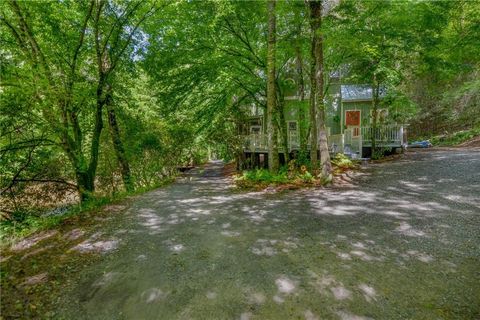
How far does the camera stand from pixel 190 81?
12172mm

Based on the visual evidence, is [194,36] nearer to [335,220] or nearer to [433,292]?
[335,220]

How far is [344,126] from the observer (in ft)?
58.5

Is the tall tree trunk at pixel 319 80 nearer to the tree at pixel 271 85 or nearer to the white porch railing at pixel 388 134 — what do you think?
→ the tree at pixel 271 85

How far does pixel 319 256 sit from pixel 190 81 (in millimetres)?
10018

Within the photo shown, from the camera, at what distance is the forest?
23.9ft

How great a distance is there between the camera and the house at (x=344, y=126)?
14.0 m

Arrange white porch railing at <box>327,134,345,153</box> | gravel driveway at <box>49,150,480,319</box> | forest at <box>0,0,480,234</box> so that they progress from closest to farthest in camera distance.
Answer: gravel driveway at <box>49,150,480,319</box> → forest at <box>0,0,480,234</box> → white porch railing at <box>327,134,345,153</box>

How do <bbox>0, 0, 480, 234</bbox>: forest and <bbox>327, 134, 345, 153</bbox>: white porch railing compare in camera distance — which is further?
<bbox>327, 134, 345, 153</bbox>: white porch railing

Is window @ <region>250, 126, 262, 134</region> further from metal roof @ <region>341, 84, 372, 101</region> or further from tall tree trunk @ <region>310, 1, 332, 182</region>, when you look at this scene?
tall tree trunk @ <region>310, 1, 332, 182</region>

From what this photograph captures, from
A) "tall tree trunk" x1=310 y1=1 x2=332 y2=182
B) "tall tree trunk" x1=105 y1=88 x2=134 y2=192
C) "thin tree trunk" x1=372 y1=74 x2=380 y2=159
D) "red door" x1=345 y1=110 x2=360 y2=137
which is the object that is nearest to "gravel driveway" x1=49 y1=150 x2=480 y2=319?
"tall tree trunk" x1=310 y1=1 x2=332 y2=182

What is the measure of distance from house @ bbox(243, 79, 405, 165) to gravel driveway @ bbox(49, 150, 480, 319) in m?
7.64

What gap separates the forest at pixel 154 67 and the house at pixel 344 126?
115 centimetres

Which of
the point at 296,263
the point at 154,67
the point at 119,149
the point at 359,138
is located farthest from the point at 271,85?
the point at 296,263

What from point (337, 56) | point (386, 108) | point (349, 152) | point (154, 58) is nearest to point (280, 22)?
point (337, 56)
